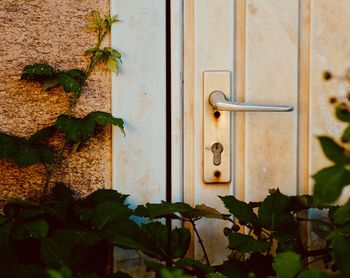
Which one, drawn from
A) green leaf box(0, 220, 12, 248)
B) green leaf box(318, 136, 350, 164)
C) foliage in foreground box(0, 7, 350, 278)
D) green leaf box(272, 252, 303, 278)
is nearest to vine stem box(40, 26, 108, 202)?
foliage in foreground box(0, 7, 350, 278)

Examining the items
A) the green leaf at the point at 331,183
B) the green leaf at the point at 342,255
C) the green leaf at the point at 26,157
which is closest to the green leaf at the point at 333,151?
the green leaf at the point at 331,183

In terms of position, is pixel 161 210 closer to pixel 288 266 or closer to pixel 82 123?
pixel 82 123

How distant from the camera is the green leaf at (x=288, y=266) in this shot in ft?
3.61

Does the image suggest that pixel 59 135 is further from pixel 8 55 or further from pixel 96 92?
pixel 8 55

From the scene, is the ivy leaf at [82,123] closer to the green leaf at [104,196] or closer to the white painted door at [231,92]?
the white painted door at [231,92]

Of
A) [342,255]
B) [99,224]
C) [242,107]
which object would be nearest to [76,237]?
[99,224]

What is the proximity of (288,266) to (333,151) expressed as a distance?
1.11 feet

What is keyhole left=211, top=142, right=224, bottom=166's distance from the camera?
1.89 meters

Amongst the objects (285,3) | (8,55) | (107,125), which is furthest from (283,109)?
(8,55)

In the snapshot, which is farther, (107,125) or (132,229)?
(107,125)

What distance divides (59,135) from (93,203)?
251 millimetres

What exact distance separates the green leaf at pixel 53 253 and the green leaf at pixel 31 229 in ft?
0.48

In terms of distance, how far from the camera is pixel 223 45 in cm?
189

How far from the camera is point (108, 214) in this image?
5.16 feet
